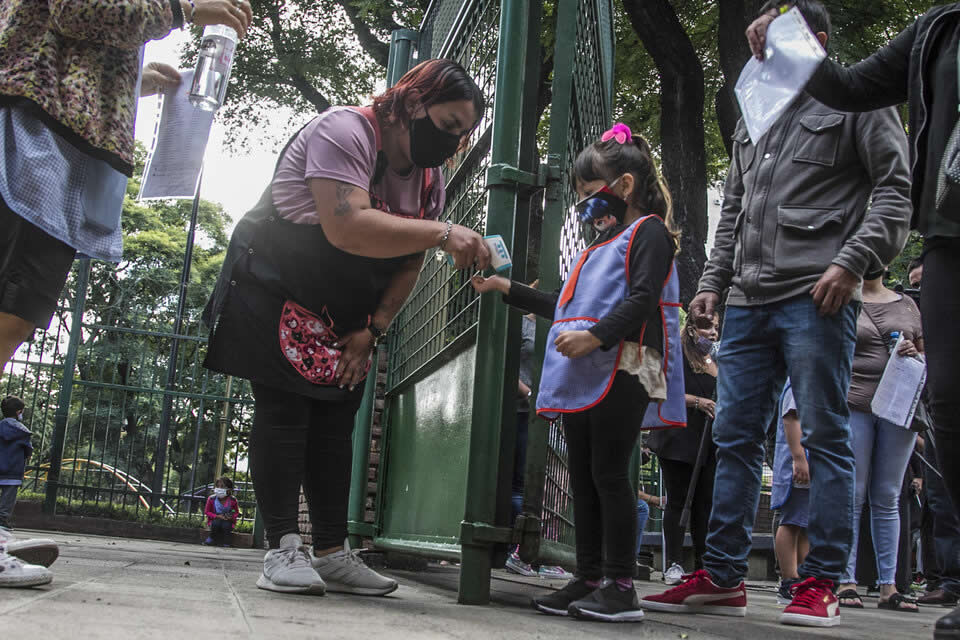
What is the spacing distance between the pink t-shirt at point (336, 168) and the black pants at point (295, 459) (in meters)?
0.64

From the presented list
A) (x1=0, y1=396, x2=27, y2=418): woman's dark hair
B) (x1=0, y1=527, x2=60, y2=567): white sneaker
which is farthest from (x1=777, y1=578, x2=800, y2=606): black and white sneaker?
(x1=0, y1=396, x2=27, y2=418): woman's dark hair

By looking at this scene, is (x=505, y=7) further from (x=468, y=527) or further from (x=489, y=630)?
(x=489, y=630)

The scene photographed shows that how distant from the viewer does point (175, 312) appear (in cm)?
1077

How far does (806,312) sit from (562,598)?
133 cm

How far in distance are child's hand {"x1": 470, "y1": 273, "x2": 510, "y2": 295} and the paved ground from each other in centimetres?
104

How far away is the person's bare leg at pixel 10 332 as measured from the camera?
7.94 feet

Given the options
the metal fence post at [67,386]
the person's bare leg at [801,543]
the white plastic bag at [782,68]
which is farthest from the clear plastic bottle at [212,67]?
the metal fence post at [67,386]

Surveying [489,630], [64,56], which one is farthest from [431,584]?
[64,56]

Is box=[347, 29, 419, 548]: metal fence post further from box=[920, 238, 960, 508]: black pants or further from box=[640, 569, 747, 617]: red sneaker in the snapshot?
box=[920, 238, 960, 508]: black pants

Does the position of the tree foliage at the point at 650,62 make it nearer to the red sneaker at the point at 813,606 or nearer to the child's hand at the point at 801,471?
the child's hand at the point at 801,471

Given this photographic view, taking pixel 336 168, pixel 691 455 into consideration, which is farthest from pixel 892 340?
pixel 336 168

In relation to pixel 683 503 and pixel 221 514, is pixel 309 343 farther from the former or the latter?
pixel 221 514

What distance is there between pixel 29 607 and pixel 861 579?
778 cm

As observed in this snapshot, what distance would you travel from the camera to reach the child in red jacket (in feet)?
34.1
